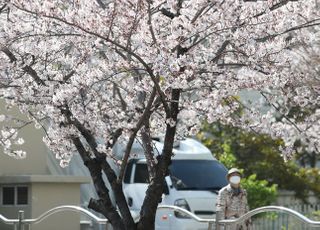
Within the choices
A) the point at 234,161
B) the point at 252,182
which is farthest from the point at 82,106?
the point at 234,161

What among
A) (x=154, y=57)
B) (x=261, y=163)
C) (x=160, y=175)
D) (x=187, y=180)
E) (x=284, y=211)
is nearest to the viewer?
(x=154, y=57)

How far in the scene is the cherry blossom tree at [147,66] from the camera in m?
10.0

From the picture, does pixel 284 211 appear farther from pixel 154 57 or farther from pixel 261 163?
pixel 261 163

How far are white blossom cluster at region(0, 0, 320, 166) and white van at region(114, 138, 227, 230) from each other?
18.0ft

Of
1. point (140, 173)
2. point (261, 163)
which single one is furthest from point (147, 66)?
point (261, 163)

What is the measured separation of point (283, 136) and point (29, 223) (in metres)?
3.75

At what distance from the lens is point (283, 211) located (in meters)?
10.6

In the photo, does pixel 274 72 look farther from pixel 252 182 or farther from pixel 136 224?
pixel 252 182

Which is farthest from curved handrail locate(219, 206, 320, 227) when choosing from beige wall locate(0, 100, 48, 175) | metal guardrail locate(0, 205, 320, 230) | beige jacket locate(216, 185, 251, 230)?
beige wall locate(0, 100, 48, 175)

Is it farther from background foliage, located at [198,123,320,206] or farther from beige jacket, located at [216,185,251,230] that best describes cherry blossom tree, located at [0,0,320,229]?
background foliage, located at [198,123,320,206]

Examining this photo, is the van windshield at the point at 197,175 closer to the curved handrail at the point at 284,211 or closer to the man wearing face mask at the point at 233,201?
the man wearing face mask at the point at 233,201

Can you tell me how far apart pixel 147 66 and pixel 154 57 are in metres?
0.14

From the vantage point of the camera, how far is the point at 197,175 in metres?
19.0

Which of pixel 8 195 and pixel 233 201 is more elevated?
pixel 8 195
